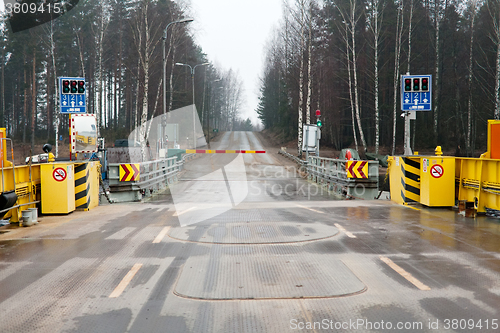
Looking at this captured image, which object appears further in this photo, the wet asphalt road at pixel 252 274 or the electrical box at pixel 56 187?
the electrical box at pixel 56 187

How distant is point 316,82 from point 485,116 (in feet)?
58.4

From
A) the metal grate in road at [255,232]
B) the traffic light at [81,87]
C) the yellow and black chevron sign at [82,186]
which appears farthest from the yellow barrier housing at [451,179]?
the traffic light at [81,87]

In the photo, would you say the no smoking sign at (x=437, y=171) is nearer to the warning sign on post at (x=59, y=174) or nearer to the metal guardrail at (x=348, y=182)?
the metal guardrail at (x=348, y=182)

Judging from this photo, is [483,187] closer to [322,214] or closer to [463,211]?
[463,211]

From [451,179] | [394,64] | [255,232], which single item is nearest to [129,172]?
[255,232]

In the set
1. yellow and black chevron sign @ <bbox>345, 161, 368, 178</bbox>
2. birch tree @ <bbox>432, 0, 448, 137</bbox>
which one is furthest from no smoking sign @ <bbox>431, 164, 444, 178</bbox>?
birch tree @ <bbox>432, 0, 448, 137</bbox>

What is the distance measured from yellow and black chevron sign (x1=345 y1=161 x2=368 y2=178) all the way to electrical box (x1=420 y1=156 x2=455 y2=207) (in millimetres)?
4364

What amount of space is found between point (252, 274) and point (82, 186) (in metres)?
7.55

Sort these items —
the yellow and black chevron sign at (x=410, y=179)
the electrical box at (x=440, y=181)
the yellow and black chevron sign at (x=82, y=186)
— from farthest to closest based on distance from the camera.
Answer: the yellow and black chevron sign at (x=410, y=179), the yellow and black chevron sign at (x=82, y=186), the electrical box at (x=440, y=181)

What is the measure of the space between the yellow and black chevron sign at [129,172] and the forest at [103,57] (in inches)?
720

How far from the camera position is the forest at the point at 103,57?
129 feet

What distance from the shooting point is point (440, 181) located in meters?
11.5

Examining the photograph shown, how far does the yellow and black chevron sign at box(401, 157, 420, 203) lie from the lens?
12254mm

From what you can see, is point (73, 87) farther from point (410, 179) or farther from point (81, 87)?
point (410, 179)
